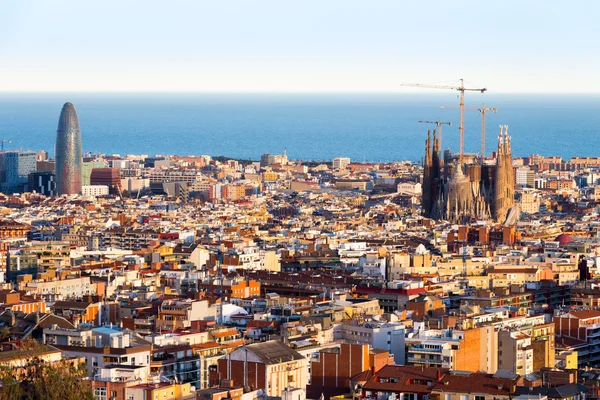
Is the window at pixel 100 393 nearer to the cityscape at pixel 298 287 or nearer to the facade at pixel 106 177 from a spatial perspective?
the cityscape at pixel 298 287

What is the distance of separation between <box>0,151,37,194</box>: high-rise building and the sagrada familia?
106ft

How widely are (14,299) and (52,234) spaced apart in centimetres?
2472

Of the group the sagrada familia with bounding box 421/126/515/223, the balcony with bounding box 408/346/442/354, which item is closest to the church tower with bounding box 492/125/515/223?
the sagrada familia with bounding box 421/126/515/223

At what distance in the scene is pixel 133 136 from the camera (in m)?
178

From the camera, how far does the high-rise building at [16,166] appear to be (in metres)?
105

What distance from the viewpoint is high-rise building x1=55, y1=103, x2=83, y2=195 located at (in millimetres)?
97938

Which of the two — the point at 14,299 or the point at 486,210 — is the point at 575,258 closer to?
the point at 14,299

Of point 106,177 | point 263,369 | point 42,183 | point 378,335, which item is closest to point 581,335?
point 378,335

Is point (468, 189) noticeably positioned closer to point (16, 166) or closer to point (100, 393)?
point (16, 166)

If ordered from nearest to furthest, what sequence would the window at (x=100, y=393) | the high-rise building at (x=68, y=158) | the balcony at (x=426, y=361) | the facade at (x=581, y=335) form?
1. the window at (x=100, y=393)
2. the balcony at (x=426, y=361)
3. the facade at (x=581, y=335)
4. the high-rise building at (x=68, y=158)

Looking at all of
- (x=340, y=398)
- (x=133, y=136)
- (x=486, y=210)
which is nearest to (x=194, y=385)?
(x=340, y=398)

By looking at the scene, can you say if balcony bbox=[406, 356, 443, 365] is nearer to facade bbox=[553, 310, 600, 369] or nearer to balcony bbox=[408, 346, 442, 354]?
balcony bbox=[408, 346, 442, 354]

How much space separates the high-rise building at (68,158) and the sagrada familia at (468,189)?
24.8 meters

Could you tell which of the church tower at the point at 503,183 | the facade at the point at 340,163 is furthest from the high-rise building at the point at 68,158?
the church tower at the point at 503,183
